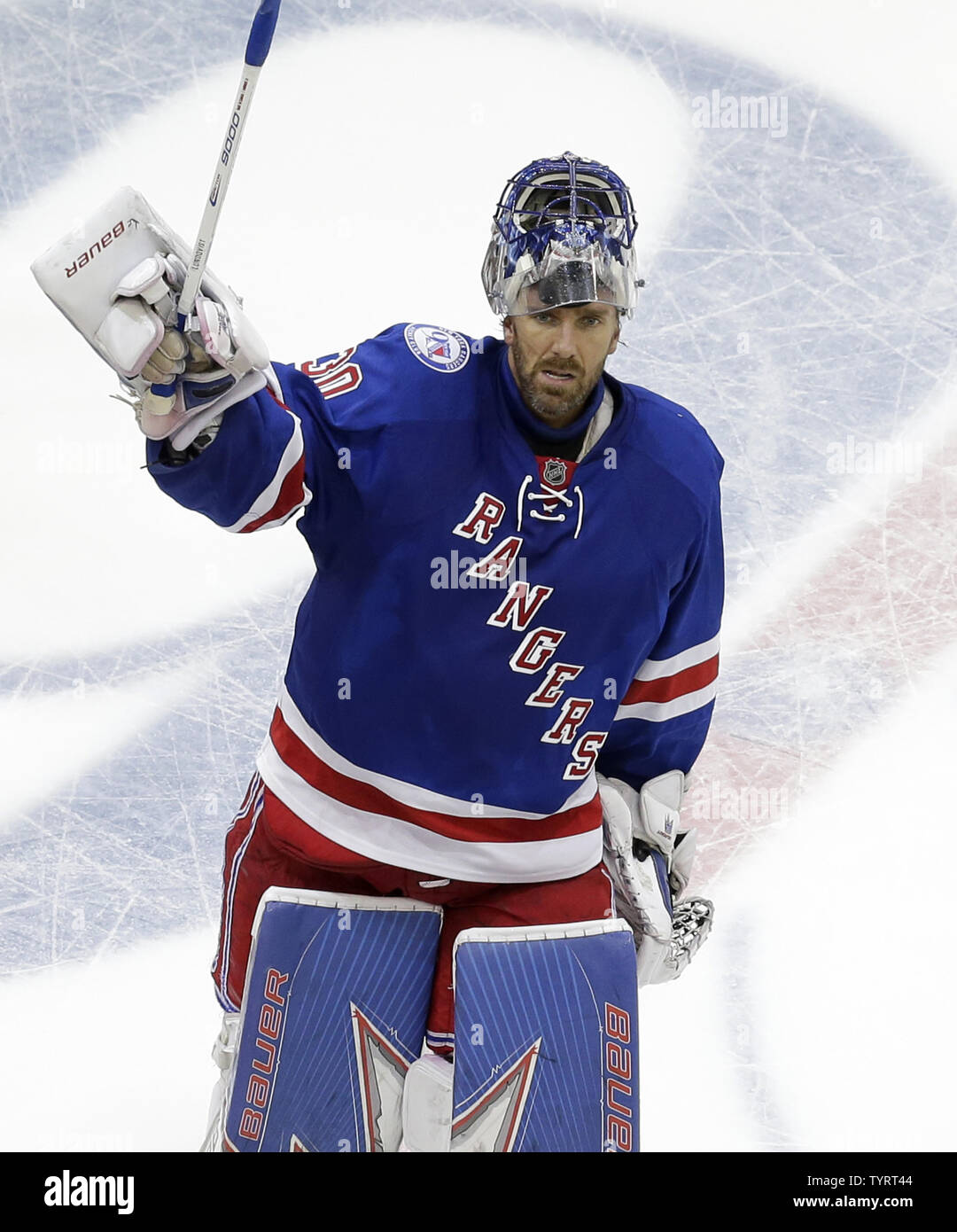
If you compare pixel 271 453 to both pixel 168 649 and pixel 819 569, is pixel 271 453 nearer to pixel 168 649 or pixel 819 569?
pixel 168 649

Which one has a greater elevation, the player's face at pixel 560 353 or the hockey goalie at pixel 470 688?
the player's face at pixel 560 353

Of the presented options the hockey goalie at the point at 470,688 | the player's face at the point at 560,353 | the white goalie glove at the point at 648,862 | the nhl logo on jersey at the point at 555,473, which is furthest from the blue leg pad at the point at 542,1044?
the player's face at the point at 560,353

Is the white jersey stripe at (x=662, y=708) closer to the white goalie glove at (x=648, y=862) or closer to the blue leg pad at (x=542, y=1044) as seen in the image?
the white goalie glove at (x=648, y=862)

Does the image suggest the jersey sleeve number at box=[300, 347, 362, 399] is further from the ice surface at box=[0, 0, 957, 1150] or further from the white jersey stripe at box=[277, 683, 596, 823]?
the ice surface at box=[0, 0, 957, 1150]

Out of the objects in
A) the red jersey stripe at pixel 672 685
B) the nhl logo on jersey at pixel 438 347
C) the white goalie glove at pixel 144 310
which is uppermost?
the white goalie glove at pixel 144 310

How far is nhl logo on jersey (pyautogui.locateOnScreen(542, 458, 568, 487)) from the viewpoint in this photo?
225cm

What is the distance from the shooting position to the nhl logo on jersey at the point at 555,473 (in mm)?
2248

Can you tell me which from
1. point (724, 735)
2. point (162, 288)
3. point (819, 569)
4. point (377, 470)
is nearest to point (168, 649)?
point (724, 735)

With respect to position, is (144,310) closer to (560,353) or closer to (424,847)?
(560,353)

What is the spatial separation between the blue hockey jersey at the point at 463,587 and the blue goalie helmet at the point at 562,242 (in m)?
0.13

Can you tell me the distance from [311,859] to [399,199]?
2997 mm

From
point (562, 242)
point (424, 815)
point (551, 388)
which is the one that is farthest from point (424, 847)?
point (562, 242)

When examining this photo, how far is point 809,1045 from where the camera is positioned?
10.6ft

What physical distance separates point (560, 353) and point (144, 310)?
561mm
